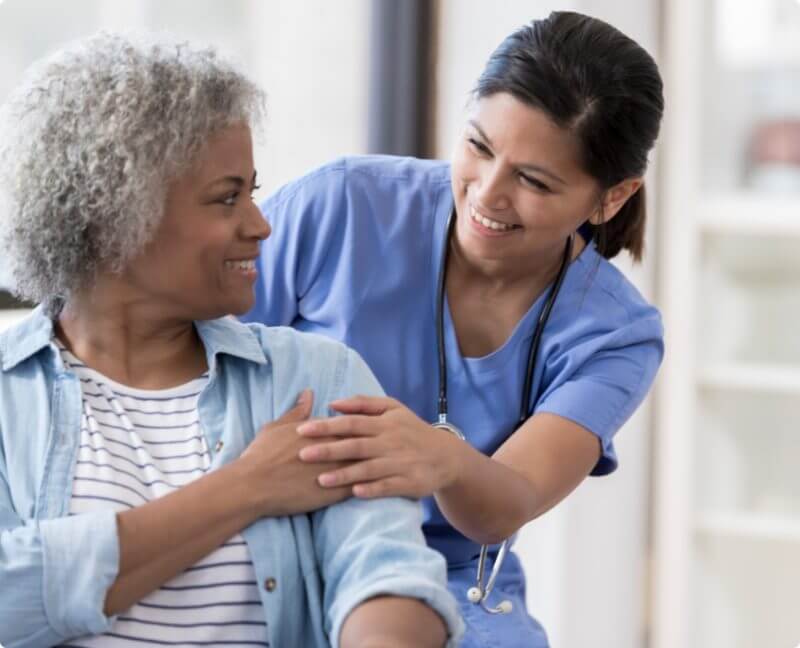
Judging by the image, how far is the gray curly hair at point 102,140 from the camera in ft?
4.74

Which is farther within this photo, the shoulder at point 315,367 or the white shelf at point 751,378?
the white shelf at point 751,378

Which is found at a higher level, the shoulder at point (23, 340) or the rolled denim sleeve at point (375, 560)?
the shoulder at point (23, 340)

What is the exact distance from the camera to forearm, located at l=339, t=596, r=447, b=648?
4.38ft

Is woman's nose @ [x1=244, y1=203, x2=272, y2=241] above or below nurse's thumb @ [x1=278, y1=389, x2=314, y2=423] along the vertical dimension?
above

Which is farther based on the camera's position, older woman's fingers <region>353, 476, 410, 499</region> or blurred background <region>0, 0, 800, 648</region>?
blurred background <region>0, 0, 800, 648</region>

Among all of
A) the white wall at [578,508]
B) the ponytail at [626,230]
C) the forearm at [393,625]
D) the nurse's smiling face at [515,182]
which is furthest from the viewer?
the white wall at [578,508]

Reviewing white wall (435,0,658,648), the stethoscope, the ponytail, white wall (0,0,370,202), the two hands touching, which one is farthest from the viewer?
white wall (435,0,658,648)

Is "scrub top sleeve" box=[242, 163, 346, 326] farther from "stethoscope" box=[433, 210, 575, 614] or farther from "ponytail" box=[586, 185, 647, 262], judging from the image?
"ponytail" box=[586, 185, 647, 262]

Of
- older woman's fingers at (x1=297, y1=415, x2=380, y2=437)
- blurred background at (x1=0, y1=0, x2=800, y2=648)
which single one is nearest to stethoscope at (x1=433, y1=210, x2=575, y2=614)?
older woman's fingers at (x1=297, y1=415, x2=380, y2=437)

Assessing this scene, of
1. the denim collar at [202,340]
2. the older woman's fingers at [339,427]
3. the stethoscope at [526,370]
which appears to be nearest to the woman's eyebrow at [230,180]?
the denim collar at [202,340]

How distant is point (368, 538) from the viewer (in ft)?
4.68

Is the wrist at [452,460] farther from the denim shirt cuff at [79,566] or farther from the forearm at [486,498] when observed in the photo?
the denim shirt cuff at [79,566]

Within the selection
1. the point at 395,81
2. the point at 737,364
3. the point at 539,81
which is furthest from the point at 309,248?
the point at 737,364

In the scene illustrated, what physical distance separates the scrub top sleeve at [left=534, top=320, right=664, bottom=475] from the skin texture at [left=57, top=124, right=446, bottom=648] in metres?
0.49
